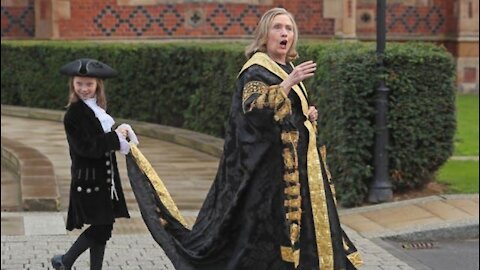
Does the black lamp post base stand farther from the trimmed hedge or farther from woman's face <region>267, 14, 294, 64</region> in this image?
woman's face <region>267, 14, 294, 64</region>

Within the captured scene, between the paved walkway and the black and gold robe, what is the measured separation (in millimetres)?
1707

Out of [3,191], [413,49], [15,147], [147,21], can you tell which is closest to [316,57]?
[413,49]

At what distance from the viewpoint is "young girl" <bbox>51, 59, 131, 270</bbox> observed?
21.8 feet

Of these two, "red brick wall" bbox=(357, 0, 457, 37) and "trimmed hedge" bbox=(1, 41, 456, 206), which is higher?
"red brick wall" bbox=(357, 0, 457, 37)

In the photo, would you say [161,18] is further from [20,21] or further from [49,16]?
[20,21]

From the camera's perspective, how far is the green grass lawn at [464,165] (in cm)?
1178

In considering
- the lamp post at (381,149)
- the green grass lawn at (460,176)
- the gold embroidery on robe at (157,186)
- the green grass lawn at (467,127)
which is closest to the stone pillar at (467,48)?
the green grass lawn at (467,127)

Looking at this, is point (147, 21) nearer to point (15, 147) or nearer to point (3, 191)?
point (15, 147)

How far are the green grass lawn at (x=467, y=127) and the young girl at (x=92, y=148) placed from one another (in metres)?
5.62

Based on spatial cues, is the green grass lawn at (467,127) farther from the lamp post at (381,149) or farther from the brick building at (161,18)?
the brick building at (161,18)

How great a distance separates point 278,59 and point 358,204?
15.0 feet

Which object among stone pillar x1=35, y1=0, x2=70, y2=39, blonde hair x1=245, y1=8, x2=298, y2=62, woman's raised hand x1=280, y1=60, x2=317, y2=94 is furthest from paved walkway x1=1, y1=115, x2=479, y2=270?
stone pillar x1=35, y1=0, x2=70, y2=39

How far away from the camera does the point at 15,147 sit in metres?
14.3

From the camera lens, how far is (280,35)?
642 centimetres
